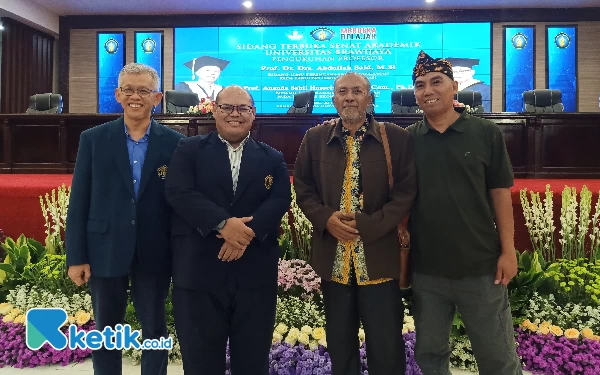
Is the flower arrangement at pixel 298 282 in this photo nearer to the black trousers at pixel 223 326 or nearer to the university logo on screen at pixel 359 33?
the black trousers at pixel 223 326

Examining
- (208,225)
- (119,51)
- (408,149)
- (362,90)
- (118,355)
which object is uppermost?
(119,51)

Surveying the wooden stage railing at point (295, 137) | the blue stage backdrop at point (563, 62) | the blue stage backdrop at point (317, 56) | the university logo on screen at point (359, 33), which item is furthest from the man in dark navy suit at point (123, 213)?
the blue stage backdrop at point (563, 62)

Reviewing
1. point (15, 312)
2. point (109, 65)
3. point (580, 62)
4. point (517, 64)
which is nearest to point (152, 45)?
point (109, 65)

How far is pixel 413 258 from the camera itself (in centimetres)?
158

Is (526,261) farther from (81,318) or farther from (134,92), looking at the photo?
(81,318)

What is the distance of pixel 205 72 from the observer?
8.79 m

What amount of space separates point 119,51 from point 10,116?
3607 millimetres

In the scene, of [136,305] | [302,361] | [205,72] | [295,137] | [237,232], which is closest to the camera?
[237,232]

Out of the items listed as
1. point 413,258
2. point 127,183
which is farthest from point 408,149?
point 127,183

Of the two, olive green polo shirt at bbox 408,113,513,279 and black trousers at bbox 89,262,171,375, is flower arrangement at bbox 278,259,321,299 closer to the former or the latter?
Result: black trousers at bbox 89,262,171,375

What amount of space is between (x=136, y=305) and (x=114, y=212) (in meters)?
0.37

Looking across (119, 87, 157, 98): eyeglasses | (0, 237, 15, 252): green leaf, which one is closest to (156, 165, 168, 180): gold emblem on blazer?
(119, 87, 157, 98): eyeglasses

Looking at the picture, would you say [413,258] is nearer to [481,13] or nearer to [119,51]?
[481,13]

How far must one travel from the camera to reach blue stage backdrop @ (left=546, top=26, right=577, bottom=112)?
8.34 metres
